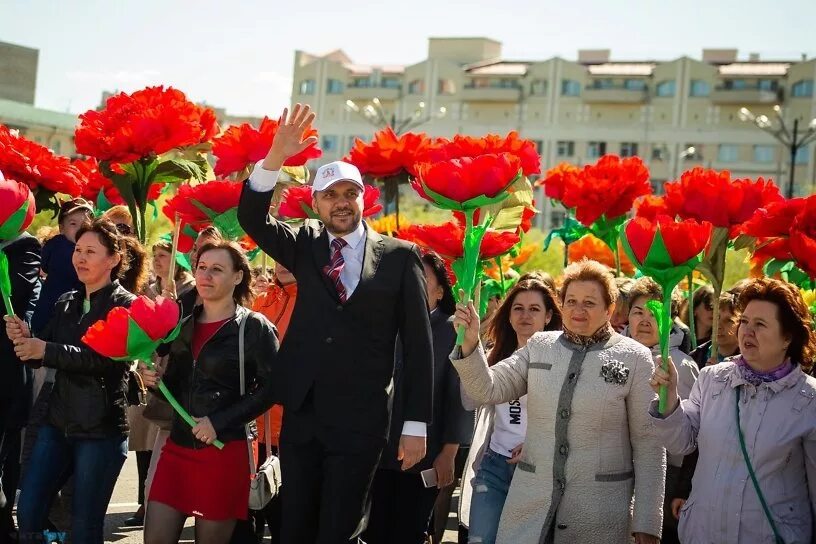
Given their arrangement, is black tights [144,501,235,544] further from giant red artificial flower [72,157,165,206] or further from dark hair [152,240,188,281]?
dark hair [152,240,188,281]

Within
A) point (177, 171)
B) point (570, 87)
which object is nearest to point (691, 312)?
point (177, 171)

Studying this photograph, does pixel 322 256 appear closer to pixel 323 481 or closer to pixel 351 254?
pixel 351 254

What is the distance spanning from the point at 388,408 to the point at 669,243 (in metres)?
1.33

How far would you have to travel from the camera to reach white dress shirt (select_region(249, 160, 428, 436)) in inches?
191

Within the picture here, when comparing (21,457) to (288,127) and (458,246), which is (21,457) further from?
(288,127)

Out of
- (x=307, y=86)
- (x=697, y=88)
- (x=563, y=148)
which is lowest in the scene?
(x=563, y=148)

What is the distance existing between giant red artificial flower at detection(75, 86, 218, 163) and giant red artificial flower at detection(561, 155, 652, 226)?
303 cm

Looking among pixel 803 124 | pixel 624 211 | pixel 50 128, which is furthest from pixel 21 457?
pixel 803 124

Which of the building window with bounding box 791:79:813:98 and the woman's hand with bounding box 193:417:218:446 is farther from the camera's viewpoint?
the building window with bounding box 791:79:813:98

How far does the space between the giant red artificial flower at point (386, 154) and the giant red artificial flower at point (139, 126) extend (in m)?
1.10

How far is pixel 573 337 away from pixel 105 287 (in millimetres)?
2373

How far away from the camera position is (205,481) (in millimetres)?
5586

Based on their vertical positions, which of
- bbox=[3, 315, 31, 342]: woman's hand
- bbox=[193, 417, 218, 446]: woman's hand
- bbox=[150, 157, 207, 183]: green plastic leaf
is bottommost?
bbox=[193, 417, 218, 446]: woman's hand

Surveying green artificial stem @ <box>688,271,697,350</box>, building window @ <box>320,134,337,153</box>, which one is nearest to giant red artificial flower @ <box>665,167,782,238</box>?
green artificial stem @ <box>688,271,697,350</box>
